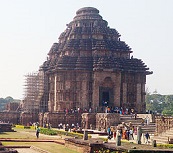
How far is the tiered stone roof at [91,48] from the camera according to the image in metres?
50.4

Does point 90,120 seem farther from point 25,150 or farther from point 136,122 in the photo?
point 25,150

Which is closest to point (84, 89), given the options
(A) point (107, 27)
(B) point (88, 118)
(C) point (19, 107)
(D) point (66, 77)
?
(D) point (66, 77)

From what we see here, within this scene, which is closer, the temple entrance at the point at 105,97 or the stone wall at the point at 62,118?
the stone wall at the point at 62,118

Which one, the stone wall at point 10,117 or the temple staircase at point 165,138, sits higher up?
the stone wall at point 10,117

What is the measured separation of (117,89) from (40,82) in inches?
617

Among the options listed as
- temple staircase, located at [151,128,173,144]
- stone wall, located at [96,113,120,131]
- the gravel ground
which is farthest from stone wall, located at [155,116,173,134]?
the gravel ground

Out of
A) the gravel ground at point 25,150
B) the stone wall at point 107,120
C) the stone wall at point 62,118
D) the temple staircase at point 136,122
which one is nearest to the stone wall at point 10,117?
the stone wall at point 62,118

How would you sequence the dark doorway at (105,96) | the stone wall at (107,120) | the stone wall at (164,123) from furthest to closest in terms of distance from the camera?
the dark doorway at (105,96)
the stone wall at (107,120)
the stone wall at (164,123)

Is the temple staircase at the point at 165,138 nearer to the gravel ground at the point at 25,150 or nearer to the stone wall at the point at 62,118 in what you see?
the gravel ground at the point at 25,150

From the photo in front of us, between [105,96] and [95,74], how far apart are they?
3.40 metres

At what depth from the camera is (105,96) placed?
50.8 metres

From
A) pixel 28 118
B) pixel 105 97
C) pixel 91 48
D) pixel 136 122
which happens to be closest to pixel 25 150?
pixel 136 122

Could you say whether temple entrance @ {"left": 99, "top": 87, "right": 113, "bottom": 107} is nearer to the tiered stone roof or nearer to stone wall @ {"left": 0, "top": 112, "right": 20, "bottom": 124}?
the tiered stone roof

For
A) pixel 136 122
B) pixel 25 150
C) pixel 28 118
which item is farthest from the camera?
pixel 28 118
